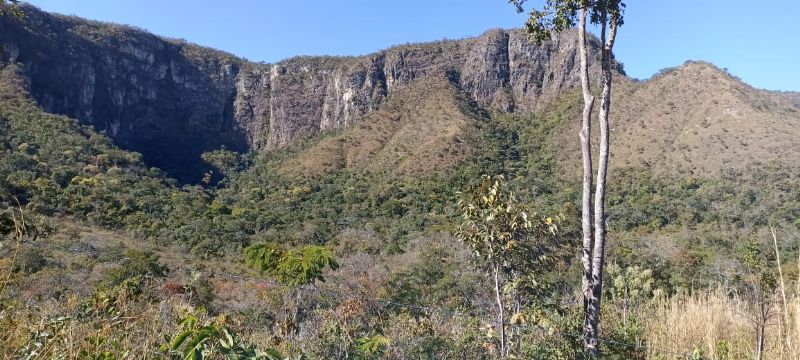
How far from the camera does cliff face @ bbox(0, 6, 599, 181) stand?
78.8 metres

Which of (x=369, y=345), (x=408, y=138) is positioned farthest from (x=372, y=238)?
(x=369, y=345)

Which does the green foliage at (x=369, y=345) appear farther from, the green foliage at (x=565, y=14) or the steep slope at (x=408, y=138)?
the steep slope at (x=408, y=138)

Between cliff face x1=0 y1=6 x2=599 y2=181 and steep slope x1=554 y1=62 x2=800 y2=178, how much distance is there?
10575 mm

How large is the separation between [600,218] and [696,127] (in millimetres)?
51971

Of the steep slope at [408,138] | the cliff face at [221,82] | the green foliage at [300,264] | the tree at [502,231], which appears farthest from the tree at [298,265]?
the cliff face at [221,82]

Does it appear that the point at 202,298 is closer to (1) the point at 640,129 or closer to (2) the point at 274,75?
(1) the point at 640,129

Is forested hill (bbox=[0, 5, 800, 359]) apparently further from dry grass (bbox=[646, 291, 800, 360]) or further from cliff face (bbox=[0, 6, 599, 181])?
cliff face (bbox=[0, 6, 599, 181])

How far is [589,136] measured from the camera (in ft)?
17.0

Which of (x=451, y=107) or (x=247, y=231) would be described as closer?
(x=247, y=231)

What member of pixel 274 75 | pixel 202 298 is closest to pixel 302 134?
pixel 274 75

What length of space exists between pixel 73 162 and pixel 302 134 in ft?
151

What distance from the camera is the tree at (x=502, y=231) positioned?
5094 millimetres

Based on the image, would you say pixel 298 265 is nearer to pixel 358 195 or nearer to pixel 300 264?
pixel 300 264

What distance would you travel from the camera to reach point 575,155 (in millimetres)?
53219
